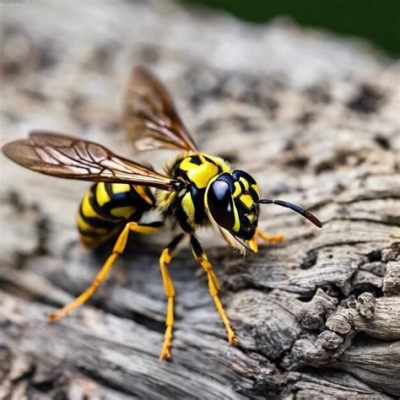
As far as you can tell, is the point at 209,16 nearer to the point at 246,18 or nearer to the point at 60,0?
the point at 246,18

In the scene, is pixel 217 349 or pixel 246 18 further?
pixel 246 18

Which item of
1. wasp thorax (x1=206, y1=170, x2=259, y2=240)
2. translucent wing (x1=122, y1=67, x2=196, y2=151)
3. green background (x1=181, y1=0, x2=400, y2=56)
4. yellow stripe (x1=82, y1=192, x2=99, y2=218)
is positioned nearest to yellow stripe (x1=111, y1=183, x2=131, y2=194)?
yellow stripe (x1=82, y1=192, x2=99, y2=218)

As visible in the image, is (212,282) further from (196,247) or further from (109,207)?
Answer: (109,207)

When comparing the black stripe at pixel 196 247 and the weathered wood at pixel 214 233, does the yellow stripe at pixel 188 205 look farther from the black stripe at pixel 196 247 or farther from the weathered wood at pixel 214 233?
the weathered wood at pixel 214 233

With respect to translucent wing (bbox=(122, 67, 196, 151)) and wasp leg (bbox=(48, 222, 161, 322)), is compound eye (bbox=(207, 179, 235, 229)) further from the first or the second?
translucent wing (bbox=(122, 67, 196, 151))

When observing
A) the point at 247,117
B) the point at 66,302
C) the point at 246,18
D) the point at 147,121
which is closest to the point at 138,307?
the point at 66,302

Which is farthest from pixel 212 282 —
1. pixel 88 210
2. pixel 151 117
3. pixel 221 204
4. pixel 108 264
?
pixel 151 117

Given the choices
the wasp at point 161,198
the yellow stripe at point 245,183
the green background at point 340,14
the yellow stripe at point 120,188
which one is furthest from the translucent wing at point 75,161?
the green background at point 340,14
